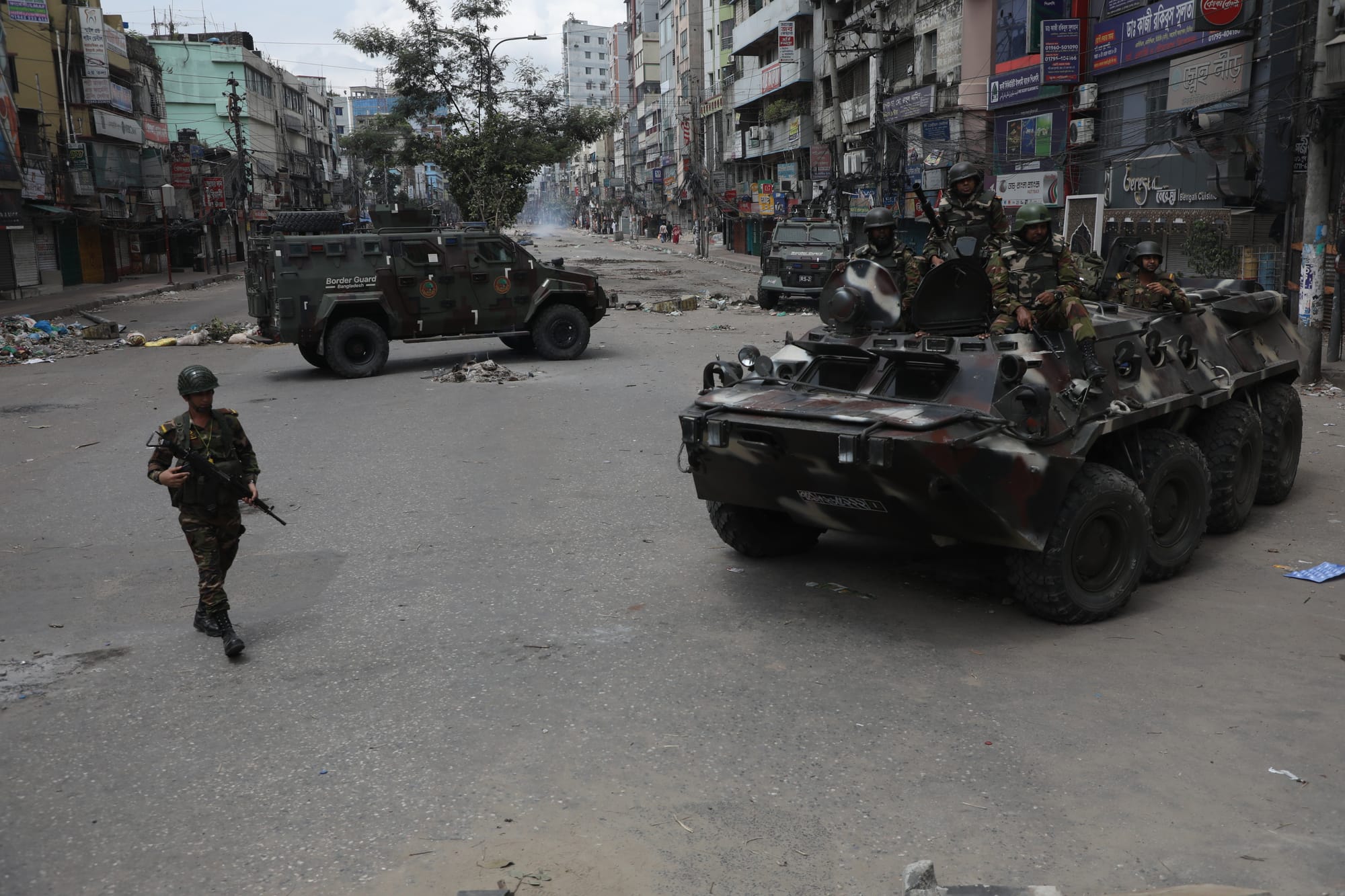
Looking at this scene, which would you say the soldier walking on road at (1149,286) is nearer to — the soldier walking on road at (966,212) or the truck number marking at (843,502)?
the soldier walking on road at (966,212)

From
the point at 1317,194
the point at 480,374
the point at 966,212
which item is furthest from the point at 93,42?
the point at 966,212

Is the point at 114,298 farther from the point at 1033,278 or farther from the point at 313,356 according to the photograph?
the point at 1033,278

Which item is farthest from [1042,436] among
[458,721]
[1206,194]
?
[1206,194]

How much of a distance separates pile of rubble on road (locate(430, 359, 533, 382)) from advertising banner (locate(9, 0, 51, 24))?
2705cm

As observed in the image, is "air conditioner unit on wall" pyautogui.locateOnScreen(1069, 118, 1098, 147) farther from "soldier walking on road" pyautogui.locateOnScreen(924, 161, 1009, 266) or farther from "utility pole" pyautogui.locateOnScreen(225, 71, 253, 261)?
"utility pole" pyautogui.locateOnScreen(225, 71, 253, 261)

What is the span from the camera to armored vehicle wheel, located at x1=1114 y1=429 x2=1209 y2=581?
6496 millimetres

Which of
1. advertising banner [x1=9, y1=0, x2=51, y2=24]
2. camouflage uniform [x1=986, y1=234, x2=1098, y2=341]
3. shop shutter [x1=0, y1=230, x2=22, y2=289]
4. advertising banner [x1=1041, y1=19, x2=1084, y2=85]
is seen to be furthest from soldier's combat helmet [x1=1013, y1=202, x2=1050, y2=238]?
advertising banner [x1=9, y1=0, x2=51, y2=24]

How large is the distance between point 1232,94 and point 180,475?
68.6 ft

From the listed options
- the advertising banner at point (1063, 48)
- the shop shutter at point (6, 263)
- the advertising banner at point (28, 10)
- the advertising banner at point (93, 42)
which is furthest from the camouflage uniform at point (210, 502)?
the advertising banner at point (93, 42)

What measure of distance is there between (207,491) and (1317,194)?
556 inches

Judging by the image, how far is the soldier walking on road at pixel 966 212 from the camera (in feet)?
25.9

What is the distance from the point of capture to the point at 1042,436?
5.59 metres

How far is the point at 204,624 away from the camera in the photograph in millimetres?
6117

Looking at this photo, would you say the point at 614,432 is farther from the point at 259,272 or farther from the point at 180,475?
the point at 259,272
